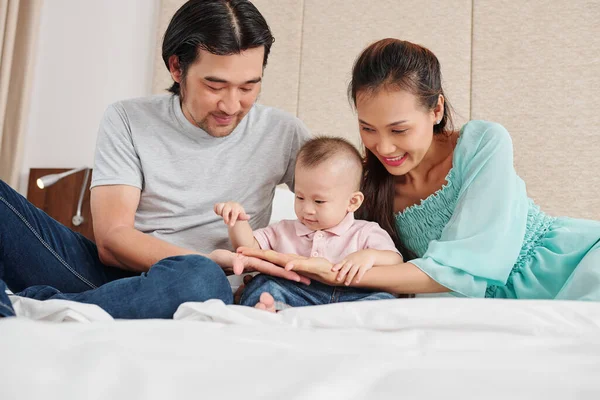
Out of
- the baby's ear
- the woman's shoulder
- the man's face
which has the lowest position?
the baby's ear

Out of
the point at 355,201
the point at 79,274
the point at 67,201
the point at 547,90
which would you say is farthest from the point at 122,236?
the point at 547,90

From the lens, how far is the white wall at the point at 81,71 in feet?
10.2

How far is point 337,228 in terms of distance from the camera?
5.30 ft

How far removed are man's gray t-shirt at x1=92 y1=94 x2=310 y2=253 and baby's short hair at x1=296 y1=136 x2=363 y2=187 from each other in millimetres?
171

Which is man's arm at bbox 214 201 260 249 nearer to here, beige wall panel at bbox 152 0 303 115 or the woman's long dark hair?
the woman's long dark hair

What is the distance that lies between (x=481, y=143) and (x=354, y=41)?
1338 millimetres

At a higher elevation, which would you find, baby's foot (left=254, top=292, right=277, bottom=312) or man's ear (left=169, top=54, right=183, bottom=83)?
man's ear (left=169, top=54, right=183, bottom=83)

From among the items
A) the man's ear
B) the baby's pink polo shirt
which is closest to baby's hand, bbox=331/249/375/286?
the baby's pink polo shirt

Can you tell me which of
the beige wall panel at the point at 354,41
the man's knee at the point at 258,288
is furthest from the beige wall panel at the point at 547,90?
the man's knee at the point at 258,288

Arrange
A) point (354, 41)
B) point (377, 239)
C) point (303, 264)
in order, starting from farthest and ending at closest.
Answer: point (354, 41) < point (377, 239) < point (303, 264)

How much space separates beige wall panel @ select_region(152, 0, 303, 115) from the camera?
285 centimetres

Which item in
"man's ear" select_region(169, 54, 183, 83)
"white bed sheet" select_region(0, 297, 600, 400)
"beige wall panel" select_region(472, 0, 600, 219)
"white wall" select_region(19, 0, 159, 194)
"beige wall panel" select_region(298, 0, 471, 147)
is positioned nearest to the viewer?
"white bed sheet" select_region(0, 297, 600, 400)

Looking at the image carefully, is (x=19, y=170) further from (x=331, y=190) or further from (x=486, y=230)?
(x=486, y=230)

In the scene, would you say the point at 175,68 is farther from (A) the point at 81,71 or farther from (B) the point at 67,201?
(A) the point at 81,71
